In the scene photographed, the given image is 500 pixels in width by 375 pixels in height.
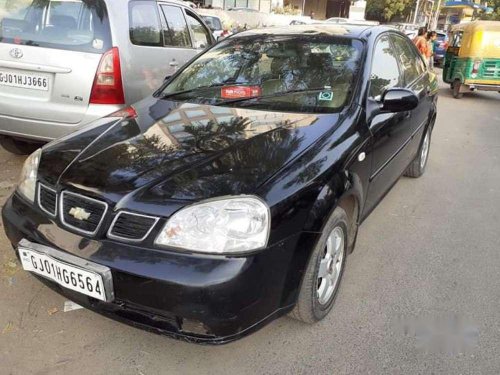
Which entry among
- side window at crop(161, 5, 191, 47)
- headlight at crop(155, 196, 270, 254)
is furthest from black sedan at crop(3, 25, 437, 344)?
side window at crop(161, 5, 191, 47)

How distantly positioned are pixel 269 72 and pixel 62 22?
208 centimetres

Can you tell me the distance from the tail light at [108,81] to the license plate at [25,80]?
Answer: 1.40ft

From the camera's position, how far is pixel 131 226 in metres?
2.09

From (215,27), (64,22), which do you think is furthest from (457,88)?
(64,22)

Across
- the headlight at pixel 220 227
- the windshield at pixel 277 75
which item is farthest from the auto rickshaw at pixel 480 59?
the headlight at pixel 220 227

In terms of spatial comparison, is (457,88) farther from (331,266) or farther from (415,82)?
(331,266)

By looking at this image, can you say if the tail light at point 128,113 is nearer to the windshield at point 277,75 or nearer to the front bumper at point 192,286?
the windshield at point 277,75

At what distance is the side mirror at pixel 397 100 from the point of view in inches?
125

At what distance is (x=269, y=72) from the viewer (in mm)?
3410

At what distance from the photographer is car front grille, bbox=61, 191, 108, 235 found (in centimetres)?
215

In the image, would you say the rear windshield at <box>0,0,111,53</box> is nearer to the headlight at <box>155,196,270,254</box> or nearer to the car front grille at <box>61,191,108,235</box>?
the car front grille at <box>61,191,108,235</box>

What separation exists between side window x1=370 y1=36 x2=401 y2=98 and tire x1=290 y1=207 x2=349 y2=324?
1033mm

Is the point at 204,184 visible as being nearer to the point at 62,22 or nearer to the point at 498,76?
the point at 62,22

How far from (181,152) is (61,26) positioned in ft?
8.28
